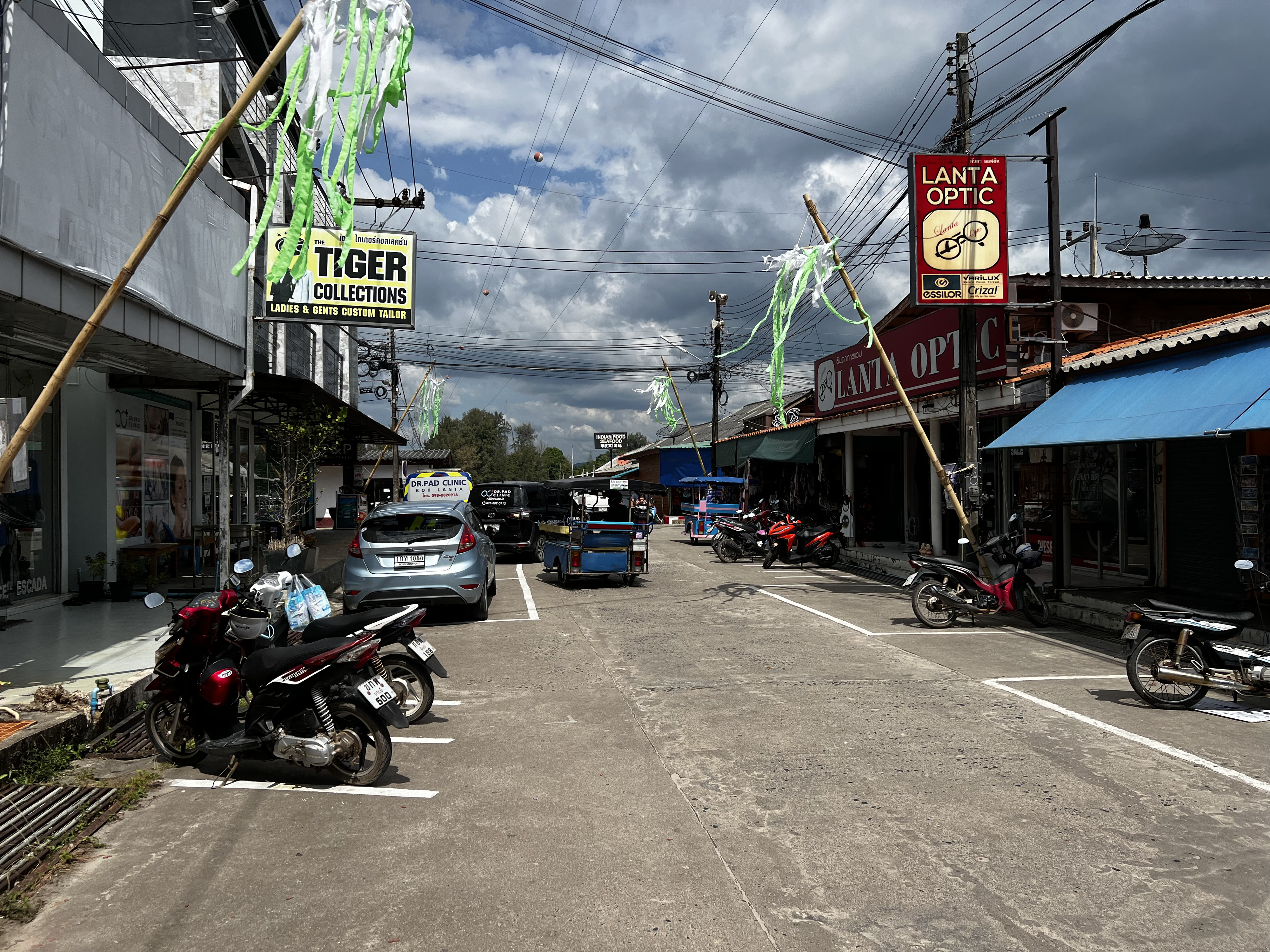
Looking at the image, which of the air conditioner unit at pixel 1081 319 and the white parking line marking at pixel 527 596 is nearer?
the white parking line marking at pixel 527 596

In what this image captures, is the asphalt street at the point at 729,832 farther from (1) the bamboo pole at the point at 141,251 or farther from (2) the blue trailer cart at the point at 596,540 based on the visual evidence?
(2) the blue trailer cart at the point at 596,540

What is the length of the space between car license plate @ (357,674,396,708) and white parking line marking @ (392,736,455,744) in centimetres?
95

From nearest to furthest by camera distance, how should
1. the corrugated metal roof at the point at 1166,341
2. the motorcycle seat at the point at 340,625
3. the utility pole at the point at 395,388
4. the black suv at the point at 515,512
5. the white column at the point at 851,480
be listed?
the motorcycle seat at the point at 340,625, the corrugated metal roof at the point at 1166,341, the black suv at the point at 515,512, the white column at the point at 851,480, the utility pole at the point at 395,388

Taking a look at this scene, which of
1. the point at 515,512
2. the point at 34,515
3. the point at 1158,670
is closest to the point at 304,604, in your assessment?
the point at 34,515

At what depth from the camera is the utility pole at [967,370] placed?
500 inches

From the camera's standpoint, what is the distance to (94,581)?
11.1 meters

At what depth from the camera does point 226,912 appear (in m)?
3.61

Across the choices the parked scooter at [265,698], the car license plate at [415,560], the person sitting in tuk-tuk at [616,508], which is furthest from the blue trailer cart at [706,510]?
the parked scooter at [265,698]

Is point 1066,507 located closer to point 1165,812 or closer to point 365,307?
point 1165,812

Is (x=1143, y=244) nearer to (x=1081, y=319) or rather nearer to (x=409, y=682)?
(x=1081, y=319)

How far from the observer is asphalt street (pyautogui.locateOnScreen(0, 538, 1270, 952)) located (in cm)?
345

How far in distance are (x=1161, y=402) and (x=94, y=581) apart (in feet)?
43.3

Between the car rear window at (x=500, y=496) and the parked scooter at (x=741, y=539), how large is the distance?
4.84 meters

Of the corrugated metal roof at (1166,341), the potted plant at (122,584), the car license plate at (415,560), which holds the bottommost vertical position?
the potted plant at (122,584)
